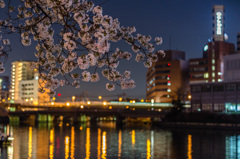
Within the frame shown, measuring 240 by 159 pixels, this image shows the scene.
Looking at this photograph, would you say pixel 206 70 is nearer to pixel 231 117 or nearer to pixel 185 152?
pixel 231 117

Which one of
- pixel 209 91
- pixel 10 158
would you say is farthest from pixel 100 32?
pixel 209 91

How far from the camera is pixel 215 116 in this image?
289 feet

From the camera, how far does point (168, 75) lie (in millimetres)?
163500

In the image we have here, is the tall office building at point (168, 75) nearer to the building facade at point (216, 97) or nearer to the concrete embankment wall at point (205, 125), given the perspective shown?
the building facade at point (216, 97)

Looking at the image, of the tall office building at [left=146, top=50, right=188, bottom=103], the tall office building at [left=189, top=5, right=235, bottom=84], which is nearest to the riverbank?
A: the tall office building at [left=189, top=5, right=235, bottom=84]

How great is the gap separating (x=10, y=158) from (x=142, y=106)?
369 feet

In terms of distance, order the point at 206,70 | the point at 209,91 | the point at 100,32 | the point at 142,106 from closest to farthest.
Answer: the point at 100,32
the point at 209,91
the point at 142,106
the point at 206,70

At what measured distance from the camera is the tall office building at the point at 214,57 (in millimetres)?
141750

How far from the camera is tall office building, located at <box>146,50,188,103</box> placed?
6314 inches

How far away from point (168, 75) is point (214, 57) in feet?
73.5

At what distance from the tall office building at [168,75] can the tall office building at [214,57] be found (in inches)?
153

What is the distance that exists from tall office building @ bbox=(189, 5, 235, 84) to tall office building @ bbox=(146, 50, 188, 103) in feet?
12.8

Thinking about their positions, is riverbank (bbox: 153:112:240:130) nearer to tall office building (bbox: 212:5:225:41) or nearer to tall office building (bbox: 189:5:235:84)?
tall office building (bbox: 189:5:235:84)

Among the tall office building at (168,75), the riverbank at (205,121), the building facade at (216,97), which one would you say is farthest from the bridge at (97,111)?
the tall office building at (168,75)
